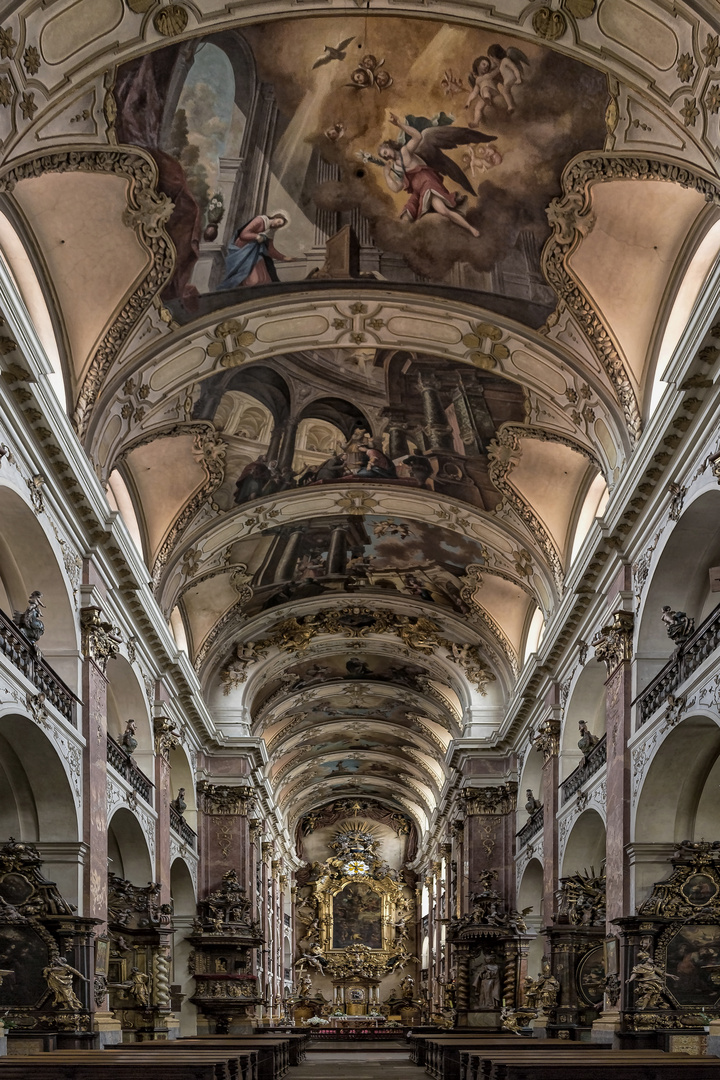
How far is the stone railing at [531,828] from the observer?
29217 millimetres

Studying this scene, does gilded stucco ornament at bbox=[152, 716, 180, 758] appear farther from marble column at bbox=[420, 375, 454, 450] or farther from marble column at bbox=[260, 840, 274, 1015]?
marble column at bbox=[260, 840, 274, 1015]

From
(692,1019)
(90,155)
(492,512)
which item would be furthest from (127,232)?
(692,1019)

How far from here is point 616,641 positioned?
66.8ft

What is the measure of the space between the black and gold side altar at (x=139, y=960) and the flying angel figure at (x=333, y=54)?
15.9m

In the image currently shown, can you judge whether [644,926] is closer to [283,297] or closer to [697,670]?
[697,670]

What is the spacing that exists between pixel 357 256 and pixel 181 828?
17.1m

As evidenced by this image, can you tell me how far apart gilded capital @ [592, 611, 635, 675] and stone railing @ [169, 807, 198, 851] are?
12.3 m

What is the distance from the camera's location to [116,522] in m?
20.5

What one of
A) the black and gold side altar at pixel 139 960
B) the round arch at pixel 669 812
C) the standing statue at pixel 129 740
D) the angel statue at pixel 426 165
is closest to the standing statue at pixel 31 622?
the standing statue at pixel 129 740

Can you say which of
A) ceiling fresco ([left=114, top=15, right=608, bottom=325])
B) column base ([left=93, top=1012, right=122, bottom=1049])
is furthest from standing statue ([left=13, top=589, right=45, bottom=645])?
column base ([left=93, top=1012, right=122, bottom=1049])

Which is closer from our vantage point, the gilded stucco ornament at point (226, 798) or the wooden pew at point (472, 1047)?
the wooden pew at point (472, 1047)

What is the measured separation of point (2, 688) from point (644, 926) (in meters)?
9.83

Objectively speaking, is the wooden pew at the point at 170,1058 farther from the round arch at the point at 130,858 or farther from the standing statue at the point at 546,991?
the standing statue at the point at 546,991

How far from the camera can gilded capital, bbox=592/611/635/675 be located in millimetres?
20105
